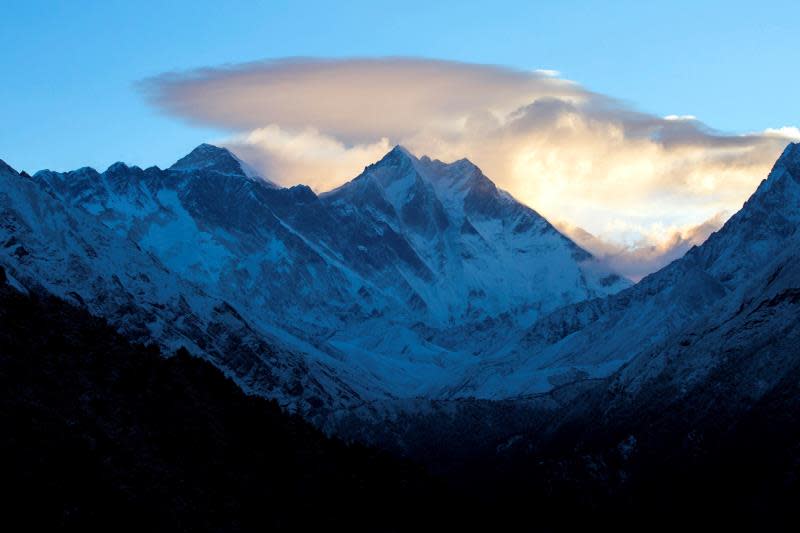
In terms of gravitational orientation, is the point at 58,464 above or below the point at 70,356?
below

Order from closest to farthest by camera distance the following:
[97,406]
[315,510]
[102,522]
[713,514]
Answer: [102,522] < [97,406] < [315,510] < [713,514]

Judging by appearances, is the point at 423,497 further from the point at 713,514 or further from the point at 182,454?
the point at 713,514

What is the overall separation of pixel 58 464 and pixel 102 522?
4.61 meters

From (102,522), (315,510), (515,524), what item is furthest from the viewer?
(515,524)

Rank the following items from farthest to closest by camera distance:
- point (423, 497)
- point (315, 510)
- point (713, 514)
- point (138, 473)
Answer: point (713, 514), point (423, 497), point (315, 510), point (138, 473)

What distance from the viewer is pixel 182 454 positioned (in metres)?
78.2

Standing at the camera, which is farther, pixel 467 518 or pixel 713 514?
pixel 713 514

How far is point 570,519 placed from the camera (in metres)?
181

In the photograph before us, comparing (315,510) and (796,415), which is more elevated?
(796,415)

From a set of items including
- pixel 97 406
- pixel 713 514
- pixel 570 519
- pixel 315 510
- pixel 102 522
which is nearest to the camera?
pixel 102 522

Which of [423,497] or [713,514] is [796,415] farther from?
[423,497]

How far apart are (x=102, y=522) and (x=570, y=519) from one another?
414 ft

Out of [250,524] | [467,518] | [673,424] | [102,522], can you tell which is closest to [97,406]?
[250,524]

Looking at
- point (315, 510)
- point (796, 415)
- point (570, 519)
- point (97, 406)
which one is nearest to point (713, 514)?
point (796, 415)
